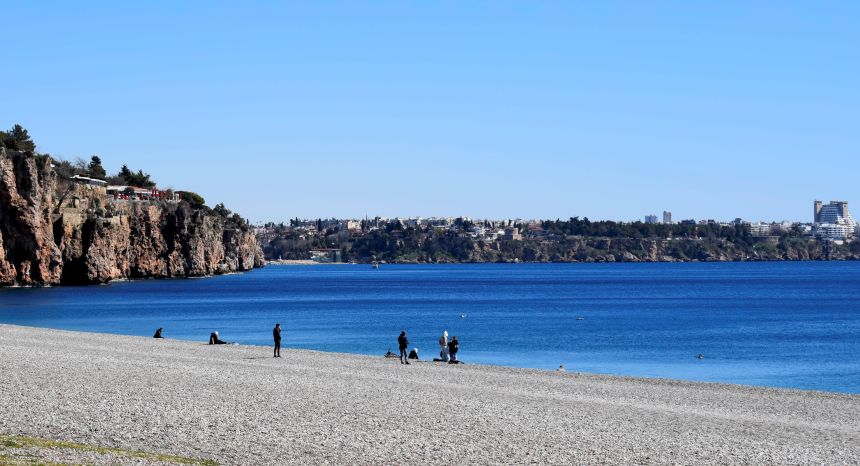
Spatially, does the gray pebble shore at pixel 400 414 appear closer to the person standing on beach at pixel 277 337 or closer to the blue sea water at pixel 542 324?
the person standing on beach at pixel 277 337

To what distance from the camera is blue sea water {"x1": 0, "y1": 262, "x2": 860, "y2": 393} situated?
1827 inches

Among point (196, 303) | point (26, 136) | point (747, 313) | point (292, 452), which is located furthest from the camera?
point (26, 136)

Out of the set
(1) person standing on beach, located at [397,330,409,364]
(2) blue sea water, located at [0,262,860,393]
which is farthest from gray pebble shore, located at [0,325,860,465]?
(2) blue sea water, located at [0,262,860,393]

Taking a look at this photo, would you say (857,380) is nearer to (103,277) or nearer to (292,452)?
(292,452)

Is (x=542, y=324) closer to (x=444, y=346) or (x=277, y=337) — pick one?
(x=444, y=346)

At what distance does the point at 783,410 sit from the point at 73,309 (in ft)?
202

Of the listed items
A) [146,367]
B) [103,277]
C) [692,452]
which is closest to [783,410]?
[692,452]

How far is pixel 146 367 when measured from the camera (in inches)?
1229

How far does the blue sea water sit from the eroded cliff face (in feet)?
16.7

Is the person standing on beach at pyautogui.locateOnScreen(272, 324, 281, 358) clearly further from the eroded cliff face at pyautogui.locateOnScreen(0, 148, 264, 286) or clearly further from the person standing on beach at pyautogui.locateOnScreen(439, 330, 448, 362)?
the eroded cliff face at pyautogui.locateOnScreen(0, 148, 264, 286)

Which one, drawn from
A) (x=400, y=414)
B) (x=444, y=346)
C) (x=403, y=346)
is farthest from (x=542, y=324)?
(x=400, y=414)

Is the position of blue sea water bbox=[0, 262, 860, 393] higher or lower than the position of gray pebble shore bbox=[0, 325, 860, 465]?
lower

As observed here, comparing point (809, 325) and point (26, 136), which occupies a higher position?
point (26, 136)

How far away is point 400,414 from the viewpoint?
22.4 m
